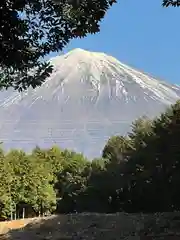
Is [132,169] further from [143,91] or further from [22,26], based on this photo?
[143,91]

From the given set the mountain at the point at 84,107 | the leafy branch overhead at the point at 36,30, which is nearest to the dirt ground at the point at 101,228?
the leafy branch overhead at the point at 36,30

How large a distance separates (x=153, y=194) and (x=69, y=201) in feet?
34.4

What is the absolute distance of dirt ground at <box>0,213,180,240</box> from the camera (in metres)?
12.8

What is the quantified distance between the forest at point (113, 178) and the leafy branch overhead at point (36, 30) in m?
21.3

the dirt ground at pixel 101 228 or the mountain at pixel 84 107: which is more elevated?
the mountain at pixel 84 107

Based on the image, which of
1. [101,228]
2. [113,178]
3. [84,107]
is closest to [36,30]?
[101,228]

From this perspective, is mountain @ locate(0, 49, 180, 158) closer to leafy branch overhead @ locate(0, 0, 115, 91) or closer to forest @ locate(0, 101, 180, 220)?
forest @ locate(0, 101, 180, 220)

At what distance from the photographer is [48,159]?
41.5 m

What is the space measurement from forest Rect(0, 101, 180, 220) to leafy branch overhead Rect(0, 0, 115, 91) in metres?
21.3

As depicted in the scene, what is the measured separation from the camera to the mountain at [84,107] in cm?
17370

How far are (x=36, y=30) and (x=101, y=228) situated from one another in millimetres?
11619

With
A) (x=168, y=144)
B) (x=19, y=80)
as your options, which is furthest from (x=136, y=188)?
(x=19, y=80)

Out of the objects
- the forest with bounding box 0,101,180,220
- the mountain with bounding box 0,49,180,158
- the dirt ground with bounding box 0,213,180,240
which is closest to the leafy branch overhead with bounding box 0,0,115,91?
the dirt ground with bounding box 0,213,180,240

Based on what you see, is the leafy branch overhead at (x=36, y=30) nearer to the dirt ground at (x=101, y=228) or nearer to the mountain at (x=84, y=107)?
the dirt ground at (x=101, y=228)
